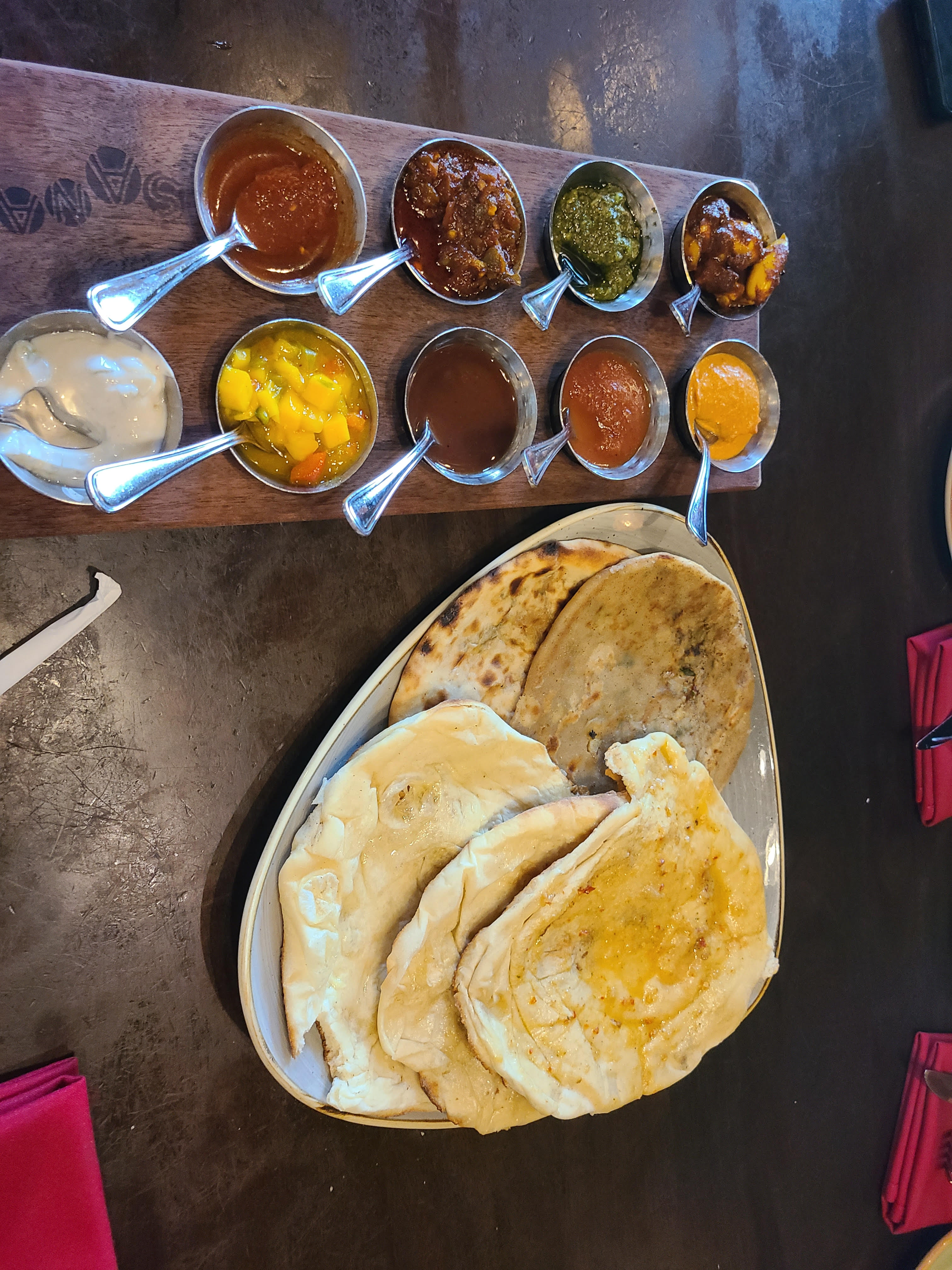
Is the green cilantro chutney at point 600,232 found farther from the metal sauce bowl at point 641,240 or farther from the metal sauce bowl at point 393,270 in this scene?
the metal sauce bowl at point 393,270

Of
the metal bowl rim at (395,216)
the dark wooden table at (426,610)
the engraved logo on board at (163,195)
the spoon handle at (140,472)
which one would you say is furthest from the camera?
the dark wooden table at (426,610)

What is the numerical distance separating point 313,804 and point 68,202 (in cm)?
143

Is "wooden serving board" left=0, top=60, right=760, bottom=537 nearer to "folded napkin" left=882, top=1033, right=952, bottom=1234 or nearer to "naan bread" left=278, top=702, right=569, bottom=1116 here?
"naan bread" left=278, top=702, right=569, bottom=1116

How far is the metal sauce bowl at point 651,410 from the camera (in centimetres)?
211

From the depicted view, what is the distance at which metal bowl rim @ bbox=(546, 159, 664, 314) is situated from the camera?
204cm

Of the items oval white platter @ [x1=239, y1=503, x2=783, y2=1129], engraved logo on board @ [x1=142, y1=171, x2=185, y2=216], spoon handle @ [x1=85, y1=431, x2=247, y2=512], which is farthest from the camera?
oval white platter @ [x1=239, y1=503, x2=783, y2=1129]

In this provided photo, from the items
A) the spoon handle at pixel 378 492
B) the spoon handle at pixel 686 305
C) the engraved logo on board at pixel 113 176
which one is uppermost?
the engraved logo on board at pixel 113 176

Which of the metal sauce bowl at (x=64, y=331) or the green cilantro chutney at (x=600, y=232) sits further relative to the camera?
the green cilantro chutney at (x=600, y=232)

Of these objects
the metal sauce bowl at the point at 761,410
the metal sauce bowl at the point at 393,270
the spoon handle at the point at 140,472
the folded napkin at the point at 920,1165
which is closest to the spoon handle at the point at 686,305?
the metal sauce bowl at the point at 761,410

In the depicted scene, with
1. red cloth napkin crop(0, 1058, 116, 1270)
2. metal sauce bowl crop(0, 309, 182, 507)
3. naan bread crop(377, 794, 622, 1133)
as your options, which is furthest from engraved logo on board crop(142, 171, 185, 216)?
red cloth napkin crop(0, 1058, 116, 1270)

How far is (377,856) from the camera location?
206cm

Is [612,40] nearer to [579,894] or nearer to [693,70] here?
[693,70]

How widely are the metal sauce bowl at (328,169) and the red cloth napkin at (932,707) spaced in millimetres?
2519

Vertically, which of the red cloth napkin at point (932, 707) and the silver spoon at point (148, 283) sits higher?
the silver spoon at point (148, 283)
